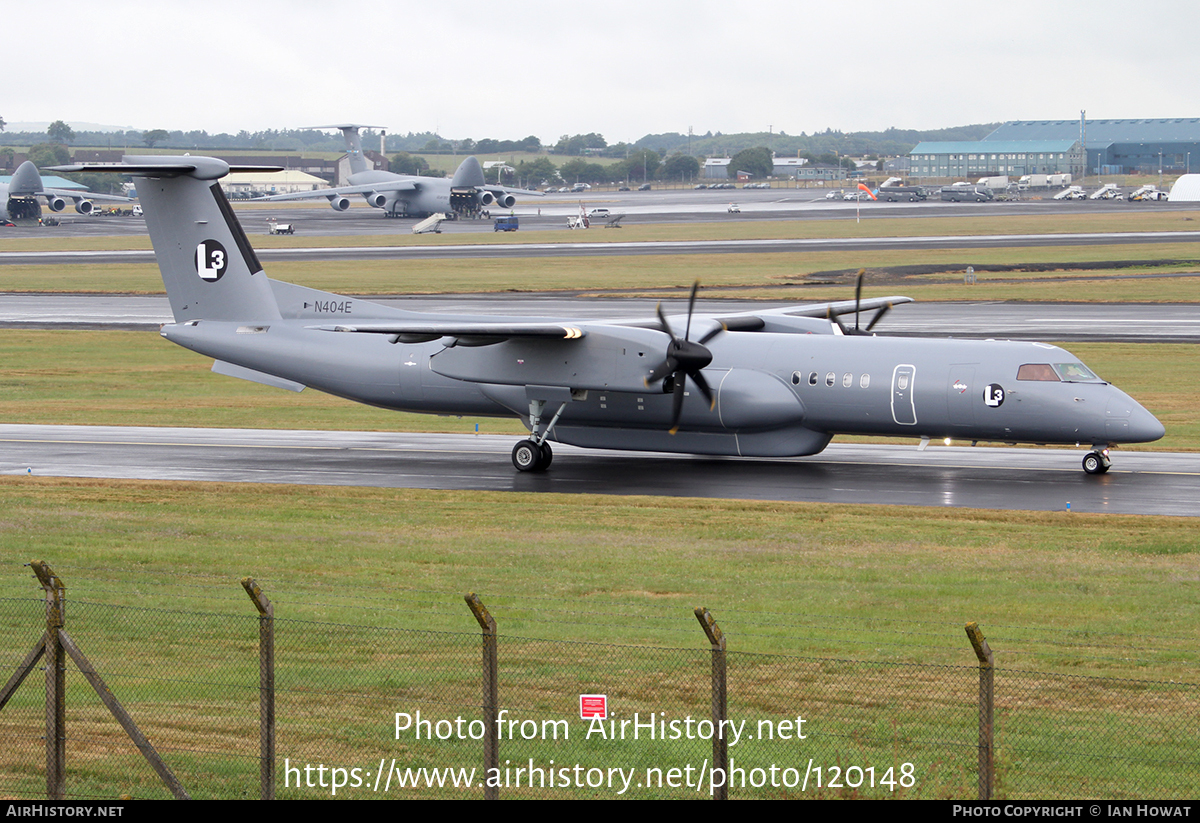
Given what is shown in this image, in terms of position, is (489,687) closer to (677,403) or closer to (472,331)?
Answer: (677,403)

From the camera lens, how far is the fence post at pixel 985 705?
923 cm

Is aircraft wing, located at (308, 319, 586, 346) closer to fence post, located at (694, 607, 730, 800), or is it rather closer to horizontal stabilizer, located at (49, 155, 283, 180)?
horizontal stabilizer, located at (49, 155, 283, 180)

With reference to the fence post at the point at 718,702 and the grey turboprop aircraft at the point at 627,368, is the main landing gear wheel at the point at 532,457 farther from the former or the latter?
the fence post at the point at 718,702

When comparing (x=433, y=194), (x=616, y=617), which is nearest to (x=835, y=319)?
(x=616, y=617)

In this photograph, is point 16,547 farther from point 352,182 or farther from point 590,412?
point 352,182

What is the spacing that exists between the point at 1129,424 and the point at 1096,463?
5.67ft

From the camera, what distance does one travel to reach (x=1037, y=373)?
27500 millimetres

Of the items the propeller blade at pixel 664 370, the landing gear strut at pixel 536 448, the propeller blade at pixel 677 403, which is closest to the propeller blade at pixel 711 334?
the propeller blade at pixel 677 403

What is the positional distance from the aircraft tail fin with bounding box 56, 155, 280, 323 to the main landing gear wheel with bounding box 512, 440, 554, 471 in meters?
8.05

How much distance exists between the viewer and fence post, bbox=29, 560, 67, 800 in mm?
10070

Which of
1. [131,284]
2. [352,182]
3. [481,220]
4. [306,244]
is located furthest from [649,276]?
[352,182]

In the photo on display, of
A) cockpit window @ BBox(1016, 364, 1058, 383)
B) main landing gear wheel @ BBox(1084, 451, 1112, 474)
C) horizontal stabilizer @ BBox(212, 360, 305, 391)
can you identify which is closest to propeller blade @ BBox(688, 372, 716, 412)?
cockpit window @ BBox(1016, 364, 1058, 383)

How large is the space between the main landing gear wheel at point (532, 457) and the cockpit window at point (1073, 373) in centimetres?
1168

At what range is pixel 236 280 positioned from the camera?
33.3 m
